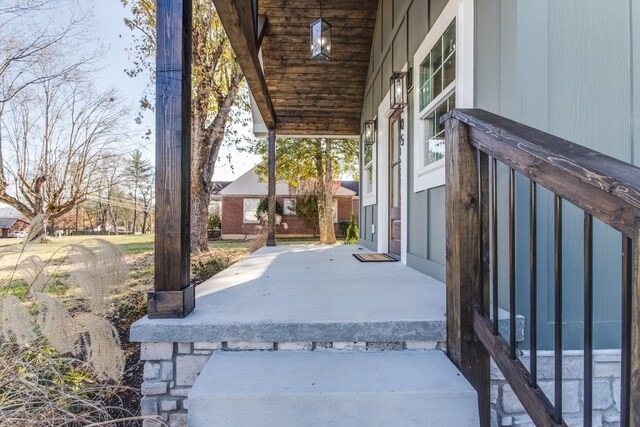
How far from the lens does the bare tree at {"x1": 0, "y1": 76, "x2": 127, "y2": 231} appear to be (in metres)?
5.75

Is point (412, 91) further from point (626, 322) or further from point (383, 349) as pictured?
point (626, 322)

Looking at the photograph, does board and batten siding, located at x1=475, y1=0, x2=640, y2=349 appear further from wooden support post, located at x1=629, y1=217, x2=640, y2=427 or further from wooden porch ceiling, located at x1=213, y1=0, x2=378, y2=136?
wooden porch ceiling, located at x1=213, y1=0, x2=378, y2=136

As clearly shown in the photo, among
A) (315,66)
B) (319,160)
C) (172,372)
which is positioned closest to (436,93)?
(172,372)

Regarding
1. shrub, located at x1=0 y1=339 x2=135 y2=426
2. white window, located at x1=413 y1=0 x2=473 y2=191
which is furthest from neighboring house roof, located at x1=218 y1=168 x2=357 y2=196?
shrub, located at x1=0 y1=339 x2=135 y2=426

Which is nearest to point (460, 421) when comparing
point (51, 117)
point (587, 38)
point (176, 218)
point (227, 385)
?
point (227, 385)

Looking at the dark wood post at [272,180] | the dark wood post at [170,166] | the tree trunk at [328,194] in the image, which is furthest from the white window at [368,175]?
the tree trunk at [328,194]

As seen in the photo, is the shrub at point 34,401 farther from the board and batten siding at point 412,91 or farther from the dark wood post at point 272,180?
the dark wood post at point 272,180

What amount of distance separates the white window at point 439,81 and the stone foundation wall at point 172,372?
2010 millimetres

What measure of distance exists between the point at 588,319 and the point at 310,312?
49.6 inches

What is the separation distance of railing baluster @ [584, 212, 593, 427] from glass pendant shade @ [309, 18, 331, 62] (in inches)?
146

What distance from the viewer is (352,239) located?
458 inches

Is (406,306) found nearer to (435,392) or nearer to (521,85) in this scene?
(435,392)

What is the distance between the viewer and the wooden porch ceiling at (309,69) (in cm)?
491

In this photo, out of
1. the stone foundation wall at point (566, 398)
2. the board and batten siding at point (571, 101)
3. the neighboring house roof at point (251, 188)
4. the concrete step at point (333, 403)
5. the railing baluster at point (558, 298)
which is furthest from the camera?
the neighboring house roof at point (251, 188)
